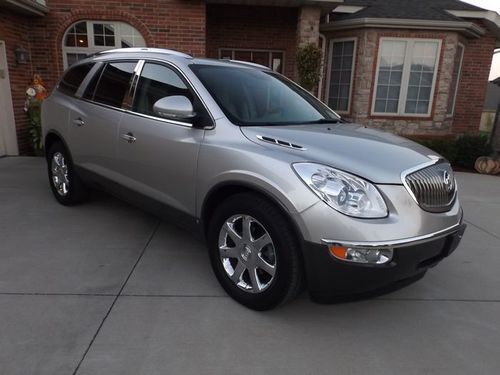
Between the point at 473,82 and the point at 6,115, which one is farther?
the point at 473,82

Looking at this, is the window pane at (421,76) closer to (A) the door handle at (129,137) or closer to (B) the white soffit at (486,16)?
(B) the white soffit at (486,16)

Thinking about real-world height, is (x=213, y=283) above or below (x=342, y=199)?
below

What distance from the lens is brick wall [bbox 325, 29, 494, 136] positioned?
997cm

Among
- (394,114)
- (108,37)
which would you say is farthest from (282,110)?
(394,114)

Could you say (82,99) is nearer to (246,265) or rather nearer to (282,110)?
(282,110)

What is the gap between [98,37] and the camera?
8.52m

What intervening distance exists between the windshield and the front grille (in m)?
1.09

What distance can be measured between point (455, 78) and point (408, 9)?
2542 millimetres

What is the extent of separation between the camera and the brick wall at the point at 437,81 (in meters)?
9.97

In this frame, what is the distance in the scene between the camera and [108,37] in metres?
8.53

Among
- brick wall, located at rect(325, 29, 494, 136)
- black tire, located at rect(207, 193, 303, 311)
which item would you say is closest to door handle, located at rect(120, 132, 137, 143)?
black tire, located at rect(207, 193, 303, 311)

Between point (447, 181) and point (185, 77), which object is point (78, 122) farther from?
point (447, 181)

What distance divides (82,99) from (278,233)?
3.00 metres

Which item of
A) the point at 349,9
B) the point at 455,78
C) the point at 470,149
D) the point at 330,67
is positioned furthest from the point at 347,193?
the point at 455,78
